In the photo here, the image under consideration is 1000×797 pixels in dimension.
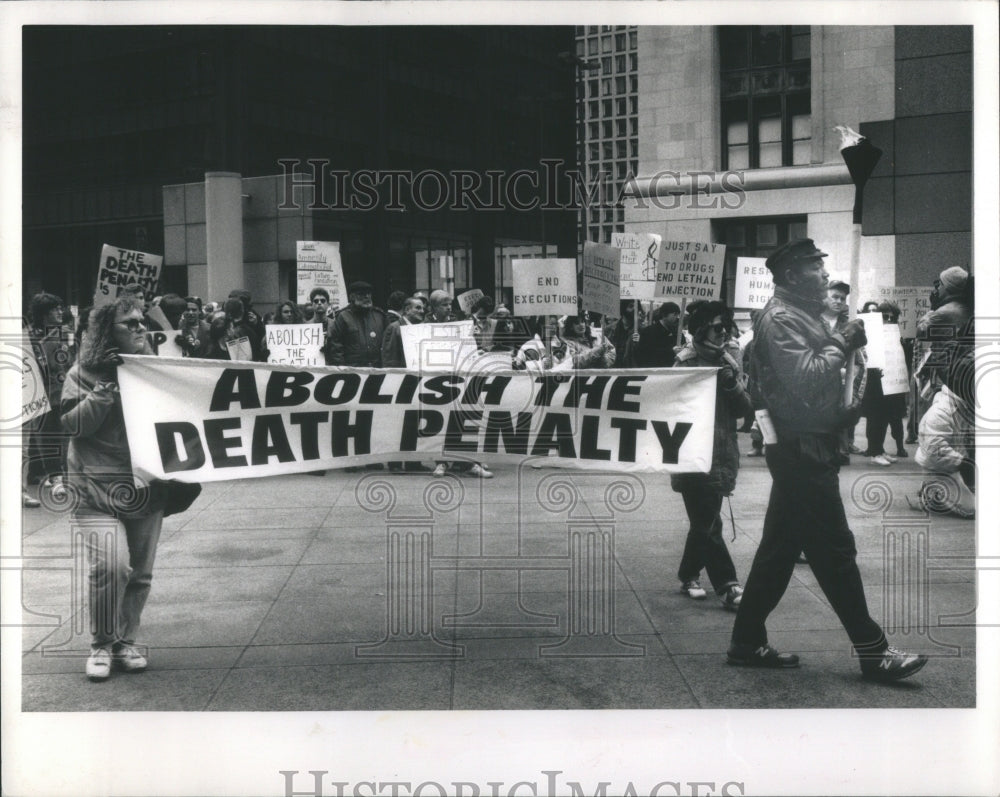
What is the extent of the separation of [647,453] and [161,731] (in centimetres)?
274

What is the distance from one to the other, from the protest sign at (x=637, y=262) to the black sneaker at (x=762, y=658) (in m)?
6.89

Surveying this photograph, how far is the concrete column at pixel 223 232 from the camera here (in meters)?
14.0

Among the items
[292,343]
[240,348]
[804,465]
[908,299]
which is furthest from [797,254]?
[240,348]

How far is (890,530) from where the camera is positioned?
7.49m

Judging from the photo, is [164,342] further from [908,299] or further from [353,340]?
[908,299]

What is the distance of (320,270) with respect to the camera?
11.7 metres

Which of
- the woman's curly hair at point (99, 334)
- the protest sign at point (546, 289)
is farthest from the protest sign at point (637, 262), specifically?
the woman's curly hair at point (99, 334)

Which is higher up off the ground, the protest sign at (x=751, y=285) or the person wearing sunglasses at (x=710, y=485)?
Result: the protest sign at (x=751, y=285)

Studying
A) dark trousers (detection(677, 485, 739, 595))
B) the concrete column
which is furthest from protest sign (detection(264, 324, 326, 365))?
dark trousers (detection(677, 485, 739, 595))

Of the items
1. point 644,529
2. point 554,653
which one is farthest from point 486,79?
point 554,653

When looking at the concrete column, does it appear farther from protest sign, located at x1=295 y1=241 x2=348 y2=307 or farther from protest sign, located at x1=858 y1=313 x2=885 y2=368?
protest sign, located at x1=858 y1=313 x2=885 y2=368

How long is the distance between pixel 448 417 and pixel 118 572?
A: 1.85 meters

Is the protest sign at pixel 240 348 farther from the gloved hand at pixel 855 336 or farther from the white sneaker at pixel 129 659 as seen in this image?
the gloved hand at pixel 855 336

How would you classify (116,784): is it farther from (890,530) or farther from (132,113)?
(132,113)
